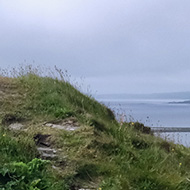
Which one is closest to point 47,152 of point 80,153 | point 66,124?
point 80,153

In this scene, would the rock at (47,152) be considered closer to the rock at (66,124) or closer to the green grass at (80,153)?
the green grass at (80,153)

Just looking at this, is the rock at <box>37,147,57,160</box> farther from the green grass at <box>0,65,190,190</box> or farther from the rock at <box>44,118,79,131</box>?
the rock at <box>44,118,79,131</box>

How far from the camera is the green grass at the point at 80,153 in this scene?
4.68 metres

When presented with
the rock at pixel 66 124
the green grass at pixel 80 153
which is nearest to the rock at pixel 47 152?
the green grass at pixel 80 153

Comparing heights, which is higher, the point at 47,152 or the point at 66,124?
the point at 66,124

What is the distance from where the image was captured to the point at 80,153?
17.5ft

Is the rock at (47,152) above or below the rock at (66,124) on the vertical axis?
below

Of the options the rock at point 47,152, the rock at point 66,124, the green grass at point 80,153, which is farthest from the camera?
the rock at point 66,124

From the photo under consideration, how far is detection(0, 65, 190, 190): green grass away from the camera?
468cm

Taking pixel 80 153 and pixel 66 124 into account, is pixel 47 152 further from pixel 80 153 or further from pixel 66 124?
pixel 66 124

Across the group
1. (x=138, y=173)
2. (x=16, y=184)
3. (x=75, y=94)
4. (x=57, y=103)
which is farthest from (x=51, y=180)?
(x=75, y=94)

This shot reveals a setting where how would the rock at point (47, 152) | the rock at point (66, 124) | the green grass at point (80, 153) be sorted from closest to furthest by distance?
the green grass at point (80, 153), the rock at point (47, 152), the rock at point (66, 124)

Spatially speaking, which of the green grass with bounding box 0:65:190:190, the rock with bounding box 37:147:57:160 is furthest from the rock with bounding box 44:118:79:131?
the rock with bounding box 37:147:57:160

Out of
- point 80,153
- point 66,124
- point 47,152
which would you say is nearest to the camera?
point 80,153
